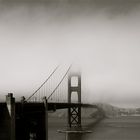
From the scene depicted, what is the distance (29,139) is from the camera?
25.9m

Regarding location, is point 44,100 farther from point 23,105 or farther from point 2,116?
point 2,116

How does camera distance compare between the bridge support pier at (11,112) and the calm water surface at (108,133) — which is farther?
the calm water surface at (108,133)

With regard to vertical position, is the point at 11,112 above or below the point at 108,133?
above

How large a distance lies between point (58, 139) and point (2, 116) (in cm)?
3166

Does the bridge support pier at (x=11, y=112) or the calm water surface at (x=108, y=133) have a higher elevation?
the bridge support pier at (x=11, y=112)

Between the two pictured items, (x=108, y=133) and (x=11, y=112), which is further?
(x=108, y=133)

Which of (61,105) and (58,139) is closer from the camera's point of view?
(61,105)

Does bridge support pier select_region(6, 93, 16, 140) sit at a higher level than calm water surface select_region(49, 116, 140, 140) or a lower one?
higher

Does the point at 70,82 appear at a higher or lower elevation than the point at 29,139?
higher

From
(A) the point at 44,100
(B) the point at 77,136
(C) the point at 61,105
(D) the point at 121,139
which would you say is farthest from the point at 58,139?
(A) the point at 44,100

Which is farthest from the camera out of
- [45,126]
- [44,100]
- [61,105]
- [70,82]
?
[70,82]

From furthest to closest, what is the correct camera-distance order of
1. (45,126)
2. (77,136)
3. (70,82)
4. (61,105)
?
1. (70,82)
2. (77,136)
3. (61,105)
4. (45,126)

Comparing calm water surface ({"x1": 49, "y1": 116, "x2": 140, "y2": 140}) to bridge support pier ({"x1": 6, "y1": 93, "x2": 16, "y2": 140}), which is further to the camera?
calm water surface ({"x1": 49, "y1": 116, "x2": 140, "y2": 140})

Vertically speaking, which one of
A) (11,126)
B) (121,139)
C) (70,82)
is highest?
(70,82)
